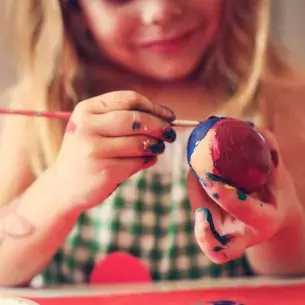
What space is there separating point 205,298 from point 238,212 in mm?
109

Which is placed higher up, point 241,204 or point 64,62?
point 64,62

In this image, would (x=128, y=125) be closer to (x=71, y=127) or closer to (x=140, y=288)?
(x=71, y=127)

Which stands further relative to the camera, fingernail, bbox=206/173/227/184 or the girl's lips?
the girl's lips

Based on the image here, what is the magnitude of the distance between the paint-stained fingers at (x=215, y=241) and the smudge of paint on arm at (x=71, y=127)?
0.17 metres

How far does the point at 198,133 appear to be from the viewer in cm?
62

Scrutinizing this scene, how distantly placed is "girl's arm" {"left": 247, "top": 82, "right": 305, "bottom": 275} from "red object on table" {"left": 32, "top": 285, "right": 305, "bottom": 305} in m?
0.04

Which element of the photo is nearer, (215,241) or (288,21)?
(215,241)

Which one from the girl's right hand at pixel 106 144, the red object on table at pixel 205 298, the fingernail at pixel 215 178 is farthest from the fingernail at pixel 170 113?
the red object on table at pixel 205 298

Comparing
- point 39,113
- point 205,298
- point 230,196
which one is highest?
point 39,113

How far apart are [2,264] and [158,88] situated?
0.28 metres

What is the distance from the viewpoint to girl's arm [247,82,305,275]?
702 mm

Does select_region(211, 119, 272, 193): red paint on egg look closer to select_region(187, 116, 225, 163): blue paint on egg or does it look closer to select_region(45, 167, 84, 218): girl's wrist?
select_region(187, 116, 225, 163): blue paint on egg

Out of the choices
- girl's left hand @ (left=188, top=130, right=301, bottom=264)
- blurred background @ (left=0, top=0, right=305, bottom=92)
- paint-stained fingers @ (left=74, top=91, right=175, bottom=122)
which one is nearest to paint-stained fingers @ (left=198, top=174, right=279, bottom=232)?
girl's left hand @ (left=188, top=130, right=301, bottom=264)

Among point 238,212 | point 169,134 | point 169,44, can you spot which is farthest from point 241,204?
point 169,44
